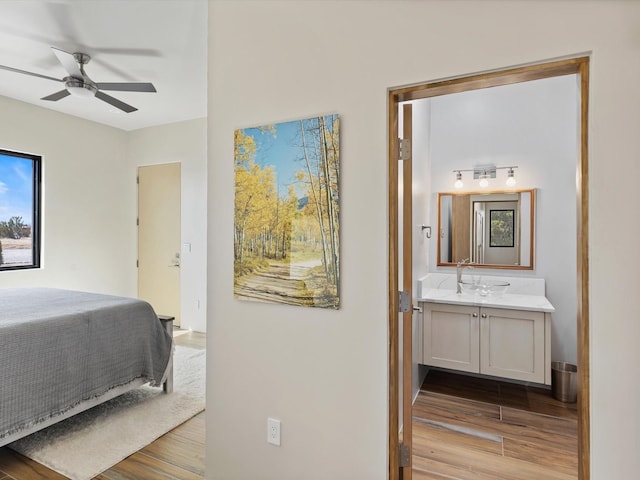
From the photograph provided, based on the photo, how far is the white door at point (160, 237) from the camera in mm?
5098

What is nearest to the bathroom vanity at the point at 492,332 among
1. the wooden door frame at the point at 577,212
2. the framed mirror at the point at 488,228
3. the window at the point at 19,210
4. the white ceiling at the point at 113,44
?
the framed mirror at the point at 488,228

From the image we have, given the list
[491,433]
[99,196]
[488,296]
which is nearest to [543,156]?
[488,296]

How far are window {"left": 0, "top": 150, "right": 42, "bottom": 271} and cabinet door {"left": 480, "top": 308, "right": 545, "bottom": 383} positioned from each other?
4700 millimetres

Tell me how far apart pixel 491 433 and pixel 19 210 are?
497 cm

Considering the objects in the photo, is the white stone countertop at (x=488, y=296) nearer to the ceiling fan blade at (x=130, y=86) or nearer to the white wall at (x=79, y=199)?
the ceiling fan blade at (x=130, y=86)

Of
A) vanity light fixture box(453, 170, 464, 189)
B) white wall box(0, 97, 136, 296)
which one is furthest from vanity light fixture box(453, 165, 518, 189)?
white wall box(0, 97, 136, 296)

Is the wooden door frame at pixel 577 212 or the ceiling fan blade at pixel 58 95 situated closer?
the wooden door frame at pixel 577 212

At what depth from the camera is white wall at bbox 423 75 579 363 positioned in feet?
10.6

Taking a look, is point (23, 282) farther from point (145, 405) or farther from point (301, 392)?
point (301, 392)

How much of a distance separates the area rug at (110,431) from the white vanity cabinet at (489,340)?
192cm

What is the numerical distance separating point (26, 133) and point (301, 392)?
14.3ft

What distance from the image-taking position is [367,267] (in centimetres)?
158

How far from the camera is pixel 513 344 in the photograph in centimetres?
292

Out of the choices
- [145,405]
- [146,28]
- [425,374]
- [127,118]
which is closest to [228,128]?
[146,28]
